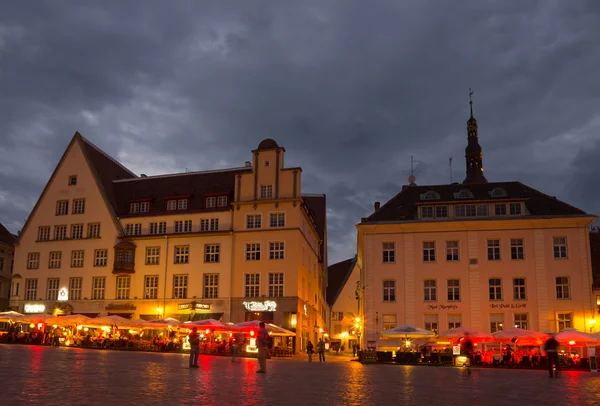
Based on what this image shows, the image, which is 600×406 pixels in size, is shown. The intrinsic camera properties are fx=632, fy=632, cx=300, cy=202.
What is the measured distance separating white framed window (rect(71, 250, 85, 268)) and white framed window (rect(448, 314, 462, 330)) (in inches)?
1441

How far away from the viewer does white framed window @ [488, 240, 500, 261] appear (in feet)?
170

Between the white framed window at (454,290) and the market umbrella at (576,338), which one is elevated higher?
the white framed window at (454,290)

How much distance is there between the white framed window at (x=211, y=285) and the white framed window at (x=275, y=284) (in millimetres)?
5252

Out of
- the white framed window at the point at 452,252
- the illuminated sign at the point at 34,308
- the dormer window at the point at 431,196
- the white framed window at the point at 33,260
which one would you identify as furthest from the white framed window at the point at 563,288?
the white framed window at the point at 33,260

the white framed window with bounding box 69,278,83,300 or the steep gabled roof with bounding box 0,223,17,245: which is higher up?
the steep gabled roof with bounding box 0,223,17,245

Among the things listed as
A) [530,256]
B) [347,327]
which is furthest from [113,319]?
[347,327]

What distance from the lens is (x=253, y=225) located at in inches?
2344

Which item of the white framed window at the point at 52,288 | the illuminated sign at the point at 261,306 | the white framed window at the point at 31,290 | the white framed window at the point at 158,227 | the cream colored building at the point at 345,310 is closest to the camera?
the illuminated sign at the point at 261,306

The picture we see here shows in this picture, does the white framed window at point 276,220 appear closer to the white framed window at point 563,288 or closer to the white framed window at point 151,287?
the white framed window at point 151,287

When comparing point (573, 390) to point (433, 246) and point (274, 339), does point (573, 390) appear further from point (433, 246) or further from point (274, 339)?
point (274, 339)

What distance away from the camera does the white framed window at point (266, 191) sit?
196 ft

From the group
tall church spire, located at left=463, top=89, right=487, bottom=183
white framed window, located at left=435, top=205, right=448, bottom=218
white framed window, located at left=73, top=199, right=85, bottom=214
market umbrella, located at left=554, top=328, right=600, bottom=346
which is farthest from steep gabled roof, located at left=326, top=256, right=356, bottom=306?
market umbrella, located at left=554, top=328, right=600, bottom=346

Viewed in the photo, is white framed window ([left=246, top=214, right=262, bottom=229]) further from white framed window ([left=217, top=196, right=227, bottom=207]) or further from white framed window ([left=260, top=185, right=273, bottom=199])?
white framed window ([left=217, top=196, right=227, bottom=207])

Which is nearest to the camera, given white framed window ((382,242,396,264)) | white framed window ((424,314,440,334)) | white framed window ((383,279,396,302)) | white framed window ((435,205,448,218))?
white framed window ((424,314,440,334))
